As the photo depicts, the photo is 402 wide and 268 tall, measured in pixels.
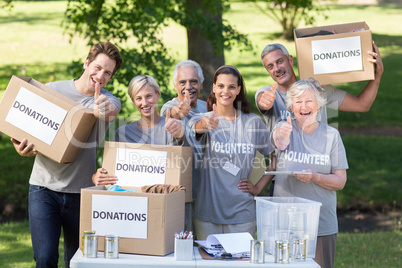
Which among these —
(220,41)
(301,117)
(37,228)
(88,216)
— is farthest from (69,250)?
(220,41)

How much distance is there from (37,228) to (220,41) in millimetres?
4248

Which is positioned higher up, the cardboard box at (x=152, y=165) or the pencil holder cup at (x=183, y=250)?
the cardboard box at (x=152, y=165)

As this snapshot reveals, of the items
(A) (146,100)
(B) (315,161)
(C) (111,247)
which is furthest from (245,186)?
(C) (111,247)

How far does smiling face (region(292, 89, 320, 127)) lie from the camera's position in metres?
3.12

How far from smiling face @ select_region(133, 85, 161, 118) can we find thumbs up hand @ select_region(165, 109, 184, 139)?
198mm

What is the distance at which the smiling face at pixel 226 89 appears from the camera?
11.0 ft

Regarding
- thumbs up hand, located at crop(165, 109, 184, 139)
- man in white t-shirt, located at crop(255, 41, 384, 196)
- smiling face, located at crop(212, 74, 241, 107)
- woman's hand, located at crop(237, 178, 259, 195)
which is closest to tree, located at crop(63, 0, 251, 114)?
man in white t-shirt, located at crop(255, 41, 384, 196)

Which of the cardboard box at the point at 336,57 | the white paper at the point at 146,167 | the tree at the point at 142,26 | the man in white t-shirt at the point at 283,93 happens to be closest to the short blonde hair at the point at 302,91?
the cardboard box at the point at 336,57

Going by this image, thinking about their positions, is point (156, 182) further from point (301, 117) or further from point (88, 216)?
point (301, 117)

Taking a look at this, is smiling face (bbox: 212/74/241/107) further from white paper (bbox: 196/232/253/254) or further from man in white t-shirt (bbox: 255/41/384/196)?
white paper (bbox: 196/232/253/254)

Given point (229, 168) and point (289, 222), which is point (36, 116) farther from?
point (289, 222)

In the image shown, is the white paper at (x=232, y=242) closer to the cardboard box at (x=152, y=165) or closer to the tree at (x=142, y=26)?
the cardboard box at (x=152, y=165)

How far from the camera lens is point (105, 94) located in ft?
11.3

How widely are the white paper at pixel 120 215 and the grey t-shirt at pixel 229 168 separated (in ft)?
2.41
